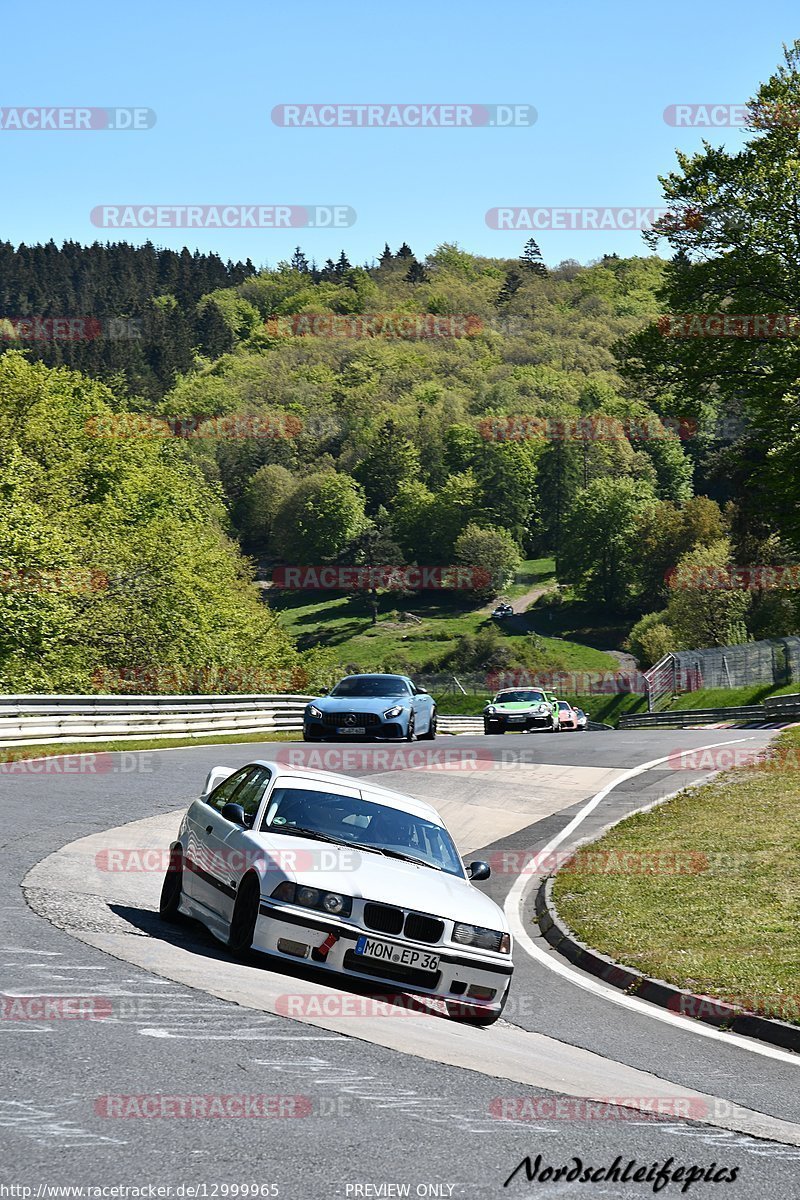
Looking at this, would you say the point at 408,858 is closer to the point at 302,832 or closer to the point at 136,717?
the point at 302,832

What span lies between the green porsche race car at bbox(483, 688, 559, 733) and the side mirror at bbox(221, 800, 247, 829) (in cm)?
2789

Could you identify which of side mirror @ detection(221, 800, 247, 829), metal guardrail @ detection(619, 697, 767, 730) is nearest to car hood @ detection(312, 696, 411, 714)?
side mirror @ detection(221, 800, 247, 829)

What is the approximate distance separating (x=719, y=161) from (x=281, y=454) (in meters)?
133

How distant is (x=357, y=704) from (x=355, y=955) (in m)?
18.2

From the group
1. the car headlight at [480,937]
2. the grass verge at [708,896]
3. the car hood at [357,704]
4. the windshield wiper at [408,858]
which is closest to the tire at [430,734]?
the car hood at [357,704]

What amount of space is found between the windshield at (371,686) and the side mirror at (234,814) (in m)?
17.8

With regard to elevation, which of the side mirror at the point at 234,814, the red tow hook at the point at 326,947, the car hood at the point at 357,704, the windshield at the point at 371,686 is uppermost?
the side mirror at the point at 234,814

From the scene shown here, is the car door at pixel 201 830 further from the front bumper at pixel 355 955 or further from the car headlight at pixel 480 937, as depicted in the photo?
the car headlight at pixel 480 937

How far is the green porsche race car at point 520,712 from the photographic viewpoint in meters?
37.5

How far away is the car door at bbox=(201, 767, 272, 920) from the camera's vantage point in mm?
8883

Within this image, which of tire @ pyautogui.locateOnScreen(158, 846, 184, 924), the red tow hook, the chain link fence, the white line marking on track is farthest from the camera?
the chain link fence

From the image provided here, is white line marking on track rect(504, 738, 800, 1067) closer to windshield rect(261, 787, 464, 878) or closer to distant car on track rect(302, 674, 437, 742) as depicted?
windshield rect(261, 787, 464, 878)

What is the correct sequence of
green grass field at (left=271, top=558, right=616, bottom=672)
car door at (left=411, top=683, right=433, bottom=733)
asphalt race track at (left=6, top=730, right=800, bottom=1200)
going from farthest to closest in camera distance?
1. green grass field at (left=271, top=558, right=616, bottom=672)
2. car door at (left=411, top=683, right=433, bottom=733)
3. asphalt race track at (left=6, top=730, right=800, bottom=1200)

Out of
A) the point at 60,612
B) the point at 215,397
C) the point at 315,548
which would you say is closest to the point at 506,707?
the point at 60,612
